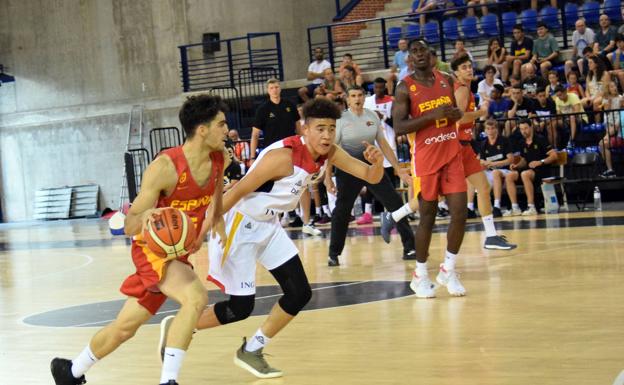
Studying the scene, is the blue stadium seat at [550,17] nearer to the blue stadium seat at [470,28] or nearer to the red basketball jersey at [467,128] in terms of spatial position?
the blue stadium seat at [470,28]

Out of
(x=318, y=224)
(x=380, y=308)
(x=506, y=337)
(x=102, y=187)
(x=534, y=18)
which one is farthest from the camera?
(x=102, y=187)

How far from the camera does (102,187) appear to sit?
28.9 meters

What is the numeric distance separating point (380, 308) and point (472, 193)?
8389mm

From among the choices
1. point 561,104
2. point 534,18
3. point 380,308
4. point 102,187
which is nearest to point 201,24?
point 102,187

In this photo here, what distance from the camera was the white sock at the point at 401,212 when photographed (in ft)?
37.2

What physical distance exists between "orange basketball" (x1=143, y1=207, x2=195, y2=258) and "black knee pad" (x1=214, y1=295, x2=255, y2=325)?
808 millimetres

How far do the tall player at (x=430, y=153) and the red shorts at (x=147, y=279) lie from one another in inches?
132

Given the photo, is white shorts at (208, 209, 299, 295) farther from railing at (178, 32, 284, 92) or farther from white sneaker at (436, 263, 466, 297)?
railing at (178, 32, 284, 92)

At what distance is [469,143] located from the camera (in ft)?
36.2

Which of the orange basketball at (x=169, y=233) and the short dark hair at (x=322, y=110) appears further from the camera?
the short dark hair at (x=322, y=110)

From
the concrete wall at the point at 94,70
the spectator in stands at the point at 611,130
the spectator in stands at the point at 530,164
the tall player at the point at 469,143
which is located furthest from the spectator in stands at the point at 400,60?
the tall player at the point at 469,143

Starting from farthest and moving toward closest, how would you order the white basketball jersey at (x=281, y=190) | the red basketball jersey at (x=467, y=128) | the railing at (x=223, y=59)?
the railing at (x=223, y=59)
the red basketball jersey at (x=467, y=128)
the white basketball jersey at (x=281, y=190)

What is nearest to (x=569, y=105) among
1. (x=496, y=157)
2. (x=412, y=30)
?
(x=496, y=157)

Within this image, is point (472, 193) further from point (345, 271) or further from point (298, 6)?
point (298, 6)
